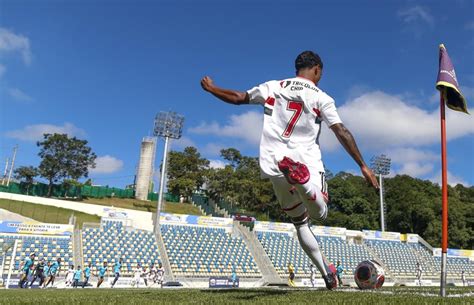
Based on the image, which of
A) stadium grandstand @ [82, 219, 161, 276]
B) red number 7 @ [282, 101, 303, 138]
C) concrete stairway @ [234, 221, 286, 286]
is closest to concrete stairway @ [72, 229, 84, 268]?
stadium grandstand @ [82, 219, 161, 276]

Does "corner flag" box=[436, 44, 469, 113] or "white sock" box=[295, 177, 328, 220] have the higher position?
"corner flag" box=[436, 44, 469, 113]

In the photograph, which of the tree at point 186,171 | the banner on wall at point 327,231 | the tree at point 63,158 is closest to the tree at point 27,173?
the tree at point 63,158

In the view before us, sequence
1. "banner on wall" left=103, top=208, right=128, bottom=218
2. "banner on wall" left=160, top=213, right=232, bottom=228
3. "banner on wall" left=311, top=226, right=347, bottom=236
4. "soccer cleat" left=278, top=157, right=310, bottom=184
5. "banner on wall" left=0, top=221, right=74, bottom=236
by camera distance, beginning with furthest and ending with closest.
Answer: "banner on wall" left=311, top=226, right=347, bottom=236 < "banner on wall" left=160, top=213, right=232, bottom=228 < "banner on wall" left=103, top=208, right=128, bottom=218 < "banner on wall" left=0, top=221, right=74, bottom=236 < "soccer cleat" left=278, top=157, right=310, bottom=184

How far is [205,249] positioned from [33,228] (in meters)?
14.3

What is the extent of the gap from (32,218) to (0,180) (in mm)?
35753

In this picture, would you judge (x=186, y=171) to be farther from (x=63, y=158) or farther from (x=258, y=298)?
(x=258, y=298)

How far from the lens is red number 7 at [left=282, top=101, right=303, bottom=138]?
4531 mm

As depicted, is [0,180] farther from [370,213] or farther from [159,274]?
[370,213]

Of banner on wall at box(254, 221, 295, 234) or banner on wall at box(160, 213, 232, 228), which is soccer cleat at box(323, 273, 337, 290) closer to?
banner on wall at box(160, 213, 232, 228)

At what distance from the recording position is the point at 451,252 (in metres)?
48.8

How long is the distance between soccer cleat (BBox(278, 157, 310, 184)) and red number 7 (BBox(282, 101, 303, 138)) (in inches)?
16.7

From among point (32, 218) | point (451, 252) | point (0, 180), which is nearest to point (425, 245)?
point (451, 252)

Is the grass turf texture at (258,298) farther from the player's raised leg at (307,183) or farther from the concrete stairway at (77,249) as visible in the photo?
the concrete stairway at (77,249)

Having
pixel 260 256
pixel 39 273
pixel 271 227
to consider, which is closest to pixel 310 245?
pixel 39 273
